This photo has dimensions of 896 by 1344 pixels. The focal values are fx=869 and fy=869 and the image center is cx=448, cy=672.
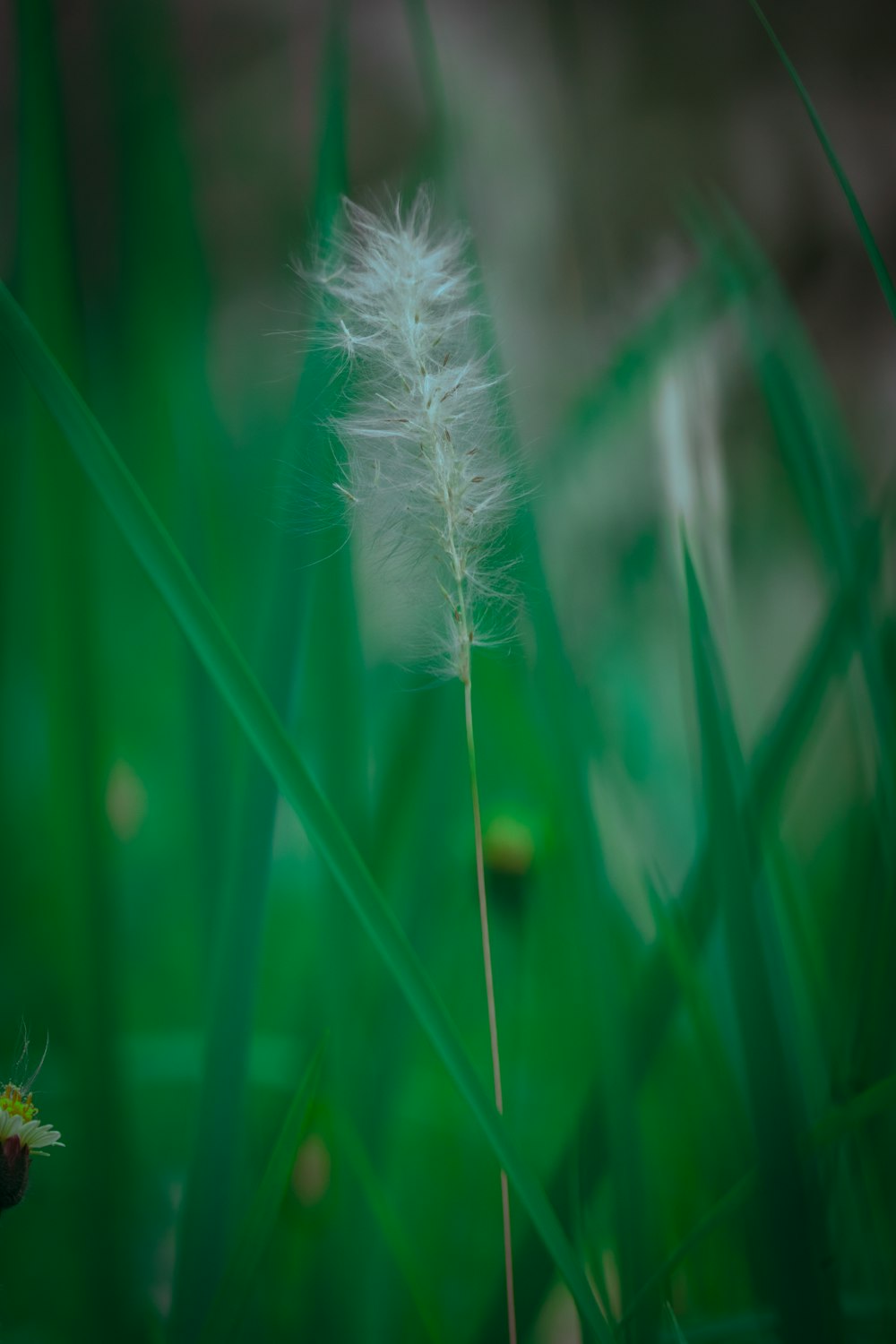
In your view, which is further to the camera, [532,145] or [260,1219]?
[532,145]

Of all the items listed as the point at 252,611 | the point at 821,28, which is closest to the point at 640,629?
the point at 252,611

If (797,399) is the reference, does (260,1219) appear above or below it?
below

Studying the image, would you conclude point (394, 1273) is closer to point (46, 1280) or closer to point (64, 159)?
point (46, 1280)

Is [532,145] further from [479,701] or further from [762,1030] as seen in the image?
[762,1030]

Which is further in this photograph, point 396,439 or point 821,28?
point 821,28

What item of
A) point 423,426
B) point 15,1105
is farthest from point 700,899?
point 15,1105

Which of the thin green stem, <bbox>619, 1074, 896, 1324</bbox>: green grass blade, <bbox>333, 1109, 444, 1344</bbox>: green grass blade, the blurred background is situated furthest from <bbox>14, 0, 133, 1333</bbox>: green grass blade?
<bbox>619, 1074, 896, 1324</bbox>: green grass blade

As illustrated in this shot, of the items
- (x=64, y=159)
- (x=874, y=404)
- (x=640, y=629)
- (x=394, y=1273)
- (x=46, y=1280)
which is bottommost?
(x=394, y=1273)
